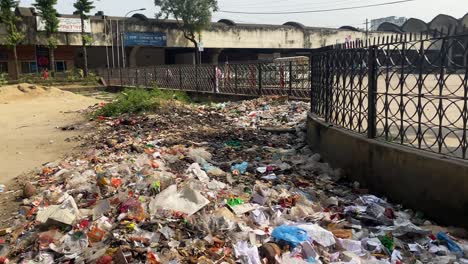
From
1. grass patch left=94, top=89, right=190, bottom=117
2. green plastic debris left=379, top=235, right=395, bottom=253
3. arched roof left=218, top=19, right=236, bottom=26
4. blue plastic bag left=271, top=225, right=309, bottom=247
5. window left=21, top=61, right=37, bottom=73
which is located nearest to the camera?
blue plastic bag left=271, top=225, right=309, bottom=247

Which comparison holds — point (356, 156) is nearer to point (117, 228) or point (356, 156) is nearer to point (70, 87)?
point (117, 228)

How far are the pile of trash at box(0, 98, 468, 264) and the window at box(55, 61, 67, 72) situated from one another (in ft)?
104

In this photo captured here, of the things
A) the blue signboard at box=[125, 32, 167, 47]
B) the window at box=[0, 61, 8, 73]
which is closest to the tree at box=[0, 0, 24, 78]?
the window at box=[0, 61, 8, 73]

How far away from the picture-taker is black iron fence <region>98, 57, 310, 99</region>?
1280 centimetres

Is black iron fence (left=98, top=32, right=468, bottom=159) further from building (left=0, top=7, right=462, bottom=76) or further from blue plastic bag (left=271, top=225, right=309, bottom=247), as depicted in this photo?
building (left=0, top=7, right=462, bottom=76)

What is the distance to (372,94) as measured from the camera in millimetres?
4777

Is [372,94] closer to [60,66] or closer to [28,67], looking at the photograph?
[28,67]

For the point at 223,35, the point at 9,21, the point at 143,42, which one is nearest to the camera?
the point at 9,21

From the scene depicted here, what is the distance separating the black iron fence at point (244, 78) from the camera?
12.8m

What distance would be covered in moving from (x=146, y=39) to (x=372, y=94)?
3365 cm

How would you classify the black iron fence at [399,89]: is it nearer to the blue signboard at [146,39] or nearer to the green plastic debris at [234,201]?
the green plastic debris at [234,201]

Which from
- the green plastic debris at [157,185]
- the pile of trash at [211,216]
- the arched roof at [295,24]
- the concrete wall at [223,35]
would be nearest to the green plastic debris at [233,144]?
the pile of trash at [211,216]

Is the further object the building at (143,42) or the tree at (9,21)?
the building at (143,42)

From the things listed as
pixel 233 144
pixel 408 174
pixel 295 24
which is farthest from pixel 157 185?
pixel 295 24
